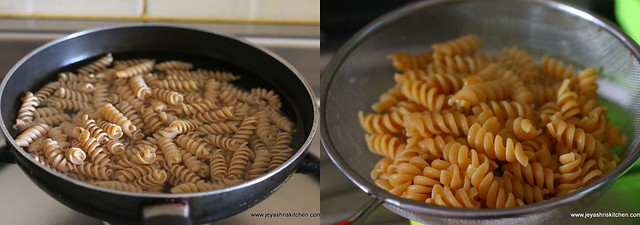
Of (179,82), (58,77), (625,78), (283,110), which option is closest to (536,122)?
(625,78)

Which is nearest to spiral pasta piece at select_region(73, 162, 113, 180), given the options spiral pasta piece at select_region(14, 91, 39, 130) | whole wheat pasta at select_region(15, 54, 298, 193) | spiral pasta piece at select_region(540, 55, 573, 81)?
whole wheat pasta at select_region(15, 54, 298, 193)

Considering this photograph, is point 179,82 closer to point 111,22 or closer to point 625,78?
point 111,22

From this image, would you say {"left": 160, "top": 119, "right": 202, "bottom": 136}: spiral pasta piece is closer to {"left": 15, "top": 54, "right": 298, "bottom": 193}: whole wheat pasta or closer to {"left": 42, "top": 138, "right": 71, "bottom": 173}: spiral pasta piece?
{"left": 15, "top": 54, "right": 298, "bottom": 193}: whole wheat pasta

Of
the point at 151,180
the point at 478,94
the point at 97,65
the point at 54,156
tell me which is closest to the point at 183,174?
the point at 151,180

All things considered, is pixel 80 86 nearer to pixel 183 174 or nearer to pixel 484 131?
pixel 183 174

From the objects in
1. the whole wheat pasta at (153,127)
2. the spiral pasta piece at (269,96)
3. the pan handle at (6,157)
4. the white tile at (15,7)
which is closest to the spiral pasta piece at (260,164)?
the whole wheat pasta at (153,127)

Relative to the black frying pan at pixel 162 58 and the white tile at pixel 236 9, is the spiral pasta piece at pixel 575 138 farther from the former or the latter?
the white tile at pixel 236 9
